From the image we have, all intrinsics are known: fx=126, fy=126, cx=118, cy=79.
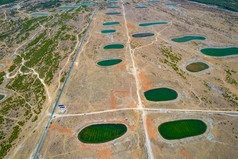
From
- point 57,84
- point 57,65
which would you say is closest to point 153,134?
point 57,84

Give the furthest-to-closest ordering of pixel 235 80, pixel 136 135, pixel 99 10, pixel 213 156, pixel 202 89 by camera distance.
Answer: pixel 99 10 → pixel 235 80 → pixel 202 89 → pixel 136 135 → pixel 213 156

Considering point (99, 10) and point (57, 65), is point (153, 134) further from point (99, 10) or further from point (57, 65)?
point (99, 10)

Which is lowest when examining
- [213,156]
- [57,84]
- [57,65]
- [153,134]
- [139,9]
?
[213,156]

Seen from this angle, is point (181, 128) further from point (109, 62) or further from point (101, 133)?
point (109, 62)

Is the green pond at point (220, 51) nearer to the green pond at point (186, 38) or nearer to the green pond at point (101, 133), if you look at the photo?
the green pond at point (186, 38)

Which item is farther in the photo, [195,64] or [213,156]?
[195,64]

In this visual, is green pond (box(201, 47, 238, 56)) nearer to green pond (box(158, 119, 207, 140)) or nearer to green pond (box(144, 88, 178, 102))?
green pond (box(144, 88, 178, 102))

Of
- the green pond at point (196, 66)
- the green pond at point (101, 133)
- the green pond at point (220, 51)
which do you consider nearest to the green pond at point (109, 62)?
the green pond at point (101, 133)
